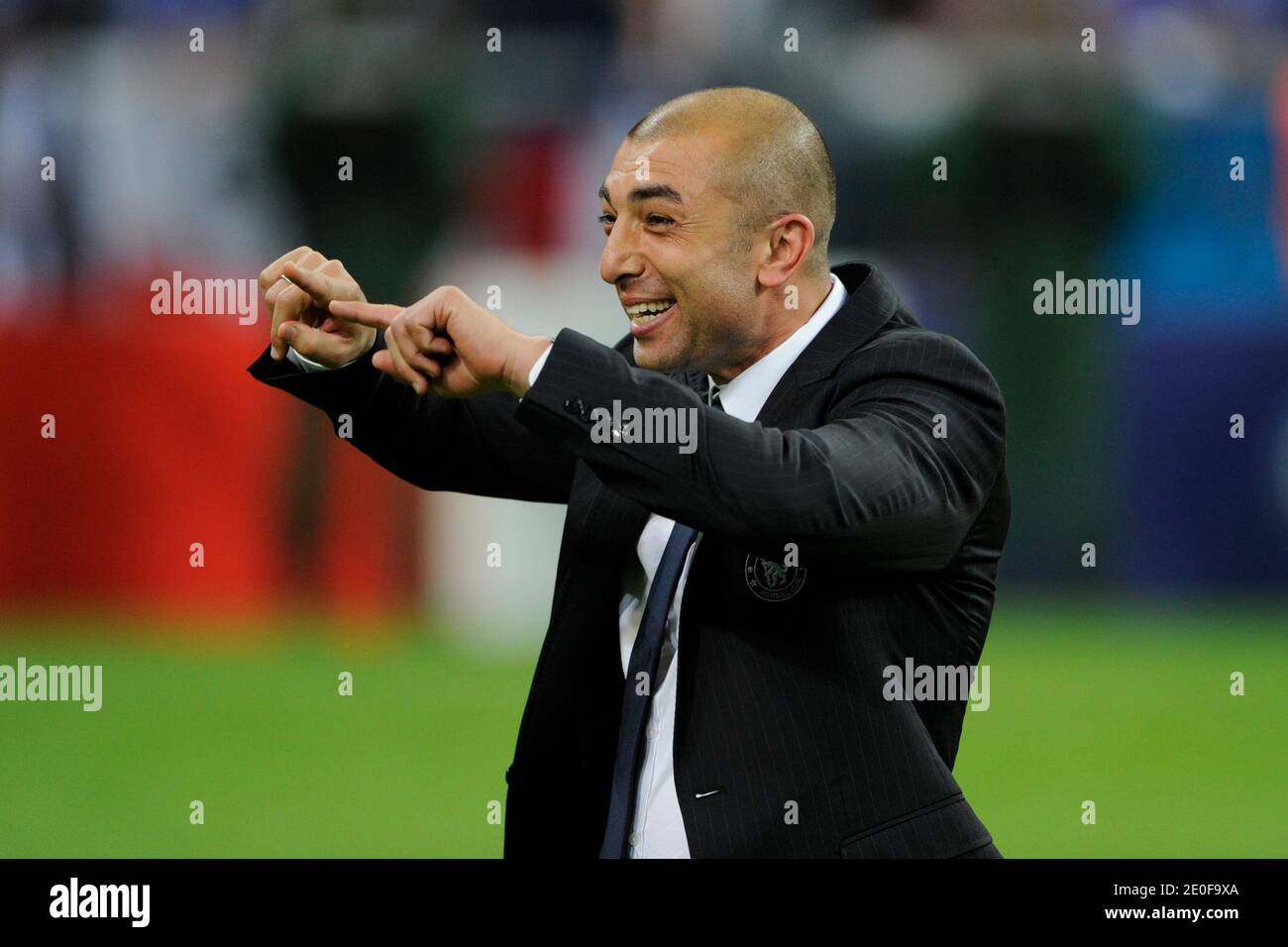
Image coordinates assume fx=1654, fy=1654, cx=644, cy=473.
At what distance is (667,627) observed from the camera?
A: 96.0 inches

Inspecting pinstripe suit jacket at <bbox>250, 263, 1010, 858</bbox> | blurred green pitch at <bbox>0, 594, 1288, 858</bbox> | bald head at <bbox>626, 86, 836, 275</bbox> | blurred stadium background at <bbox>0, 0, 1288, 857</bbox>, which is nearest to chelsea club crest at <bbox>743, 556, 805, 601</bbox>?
Result: pinstripe suit jacket at <bbox>250, 263, 1010, 858</bbox>

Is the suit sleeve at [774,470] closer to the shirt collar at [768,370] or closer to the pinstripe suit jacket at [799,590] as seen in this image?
the pinstripe suit jacket at [799,590]

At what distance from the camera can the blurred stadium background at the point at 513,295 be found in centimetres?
801

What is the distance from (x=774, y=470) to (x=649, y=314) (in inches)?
24.2

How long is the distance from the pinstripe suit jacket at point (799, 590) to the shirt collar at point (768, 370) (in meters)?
0.07

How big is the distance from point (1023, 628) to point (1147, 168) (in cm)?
262

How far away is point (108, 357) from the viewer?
321 inches

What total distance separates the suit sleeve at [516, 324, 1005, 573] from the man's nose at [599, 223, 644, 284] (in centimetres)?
43

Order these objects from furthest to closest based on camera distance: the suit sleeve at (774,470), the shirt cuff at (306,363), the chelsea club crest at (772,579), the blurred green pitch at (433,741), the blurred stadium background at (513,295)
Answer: the blurred stadium background at (513,295) < the blurred green pitch at (433,741) < the shirt cuff at (306,363) < the chelsea club crest at (772,579) < the suit sleeve at (774,470)

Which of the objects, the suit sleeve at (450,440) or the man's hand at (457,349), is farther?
the suit sleeve at (450,440)

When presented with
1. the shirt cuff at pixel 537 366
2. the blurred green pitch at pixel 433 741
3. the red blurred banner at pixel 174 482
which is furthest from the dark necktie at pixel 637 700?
the red blurred banner at pixel 174 482

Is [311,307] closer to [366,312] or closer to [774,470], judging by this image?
[366,312]

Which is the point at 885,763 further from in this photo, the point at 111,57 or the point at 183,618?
the point at 111,57

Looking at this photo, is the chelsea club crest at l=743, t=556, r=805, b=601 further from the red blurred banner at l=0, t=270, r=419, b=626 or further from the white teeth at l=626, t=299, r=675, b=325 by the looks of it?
the red blurred banner at l=0, t=270, r=419, b=626
